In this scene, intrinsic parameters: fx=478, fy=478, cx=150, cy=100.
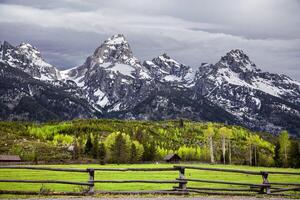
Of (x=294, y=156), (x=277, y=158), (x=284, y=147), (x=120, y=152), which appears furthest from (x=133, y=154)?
(x=294, y=156)

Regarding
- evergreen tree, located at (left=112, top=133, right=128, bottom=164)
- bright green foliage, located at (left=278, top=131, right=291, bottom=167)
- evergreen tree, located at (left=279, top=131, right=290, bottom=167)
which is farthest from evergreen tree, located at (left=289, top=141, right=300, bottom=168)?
evergreen tree, located at (left=112, top=133, right=128, bottom=164)

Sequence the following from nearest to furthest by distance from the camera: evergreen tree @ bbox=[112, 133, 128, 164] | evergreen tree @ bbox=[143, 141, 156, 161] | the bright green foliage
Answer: the bright green foliage < evergreen tree @ bbox=[112, 133, 128, 164] < evergreen tree @ bbox=[143, 141, 156, 161]

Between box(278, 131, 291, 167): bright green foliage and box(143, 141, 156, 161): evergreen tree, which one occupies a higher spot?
box(278, 131, 291, 167): bright green foliage

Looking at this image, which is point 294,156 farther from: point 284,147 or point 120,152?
point 120,152

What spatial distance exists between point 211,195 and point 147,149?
514 ft

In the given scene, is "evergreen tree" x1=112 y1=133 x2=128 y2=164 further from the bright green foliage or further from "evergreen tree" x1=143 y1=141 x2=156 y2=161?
the bright green foliage

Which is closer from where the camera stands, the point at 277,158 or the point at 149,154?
the point at 277,158

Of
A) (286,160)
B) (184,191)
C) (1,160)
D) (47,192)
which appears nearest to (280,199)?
(184,191)

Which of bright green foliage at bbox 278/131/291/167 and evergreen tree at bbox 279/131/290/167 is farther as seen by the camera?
evergreen tree at bbox 279/131/290/167

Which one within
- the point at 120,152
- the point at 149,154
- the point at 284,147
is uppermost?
the point at 284,147

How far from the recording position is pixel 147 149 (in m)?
196

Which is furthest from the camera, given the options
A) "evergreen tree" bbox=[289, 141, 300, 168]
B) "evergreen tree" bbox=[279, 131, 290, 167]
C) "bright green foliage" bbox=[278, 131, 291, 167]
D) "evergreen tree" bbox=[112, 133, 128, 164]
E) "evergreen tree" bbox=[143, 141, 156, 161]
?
"evergreen tree" bbox=[143, 141, 156, 161]

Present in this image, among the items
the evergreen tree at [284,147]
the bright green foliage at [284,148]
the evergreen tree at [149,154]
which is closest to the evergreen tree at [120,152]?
the evergreen tree at [149,154]

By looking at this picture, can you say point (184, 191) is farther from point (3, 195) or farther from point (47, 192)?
point (3, 195)
